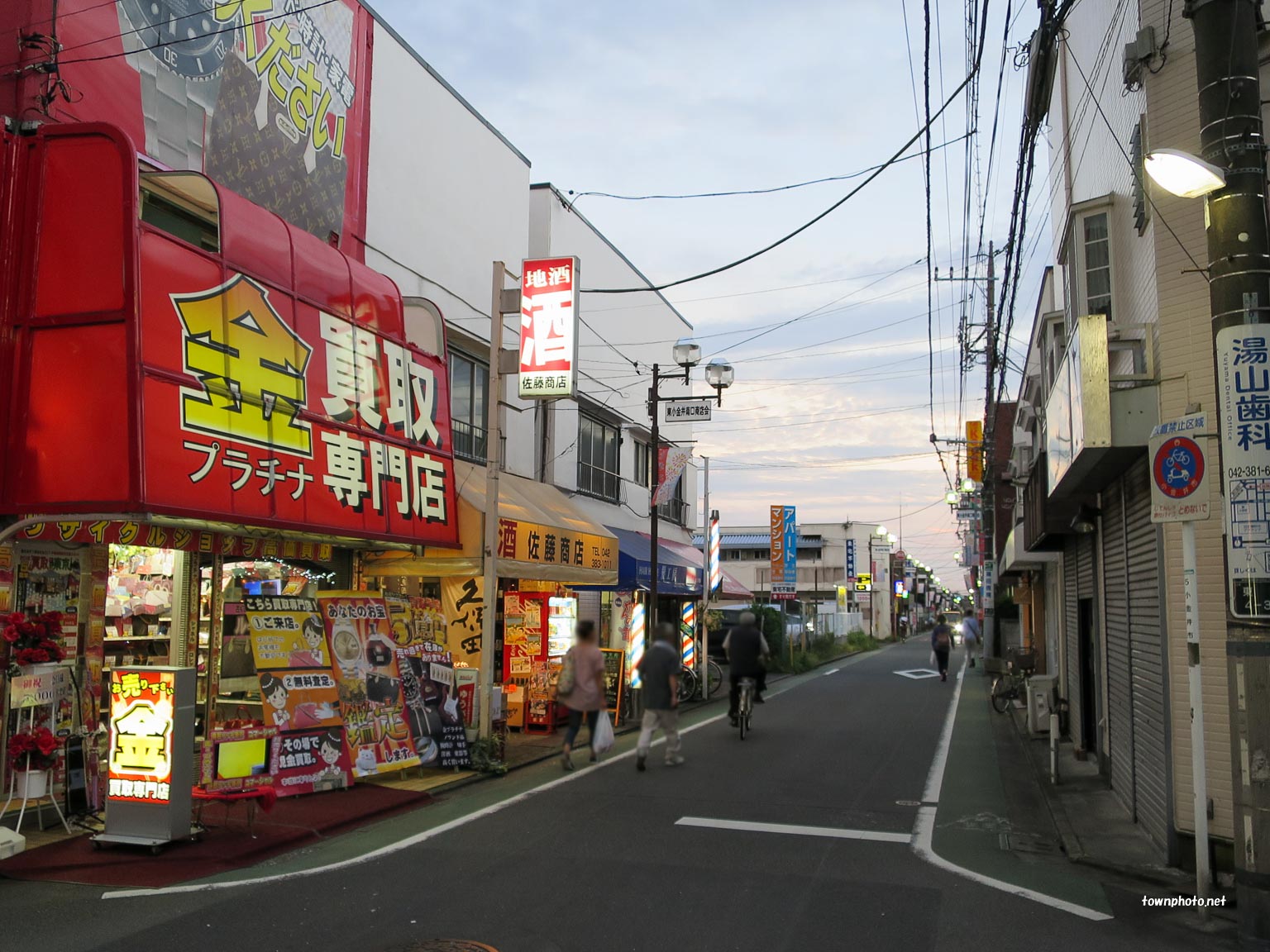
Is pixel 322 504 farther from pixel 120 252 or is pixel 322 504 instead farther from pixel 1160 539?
pixel 1160 539

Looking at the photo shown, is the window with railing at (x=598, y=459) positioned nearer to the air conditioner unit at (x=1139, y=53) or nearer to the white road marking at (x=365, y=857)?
the white road marking at (x=365, y=857)

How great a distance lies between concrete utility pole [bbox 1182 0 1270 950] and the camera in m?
5.93

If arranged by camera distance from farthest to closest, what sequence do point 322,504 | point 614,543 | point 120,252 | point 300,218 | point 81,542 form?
point 614,543
point 300,218
point 322,504
point 81,542
point 120,252

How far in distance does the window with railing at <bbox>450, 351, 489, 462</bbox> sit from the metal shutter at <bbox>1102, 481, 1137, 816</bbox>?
10545mm

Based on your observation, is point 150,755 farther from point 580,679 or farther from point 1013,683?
point 1013,683

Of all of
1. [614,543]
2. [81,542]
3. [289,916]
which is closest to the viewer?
[289,916]

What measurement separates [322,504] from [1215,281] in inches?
358

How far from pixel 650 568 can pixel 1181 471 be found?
14.7 m

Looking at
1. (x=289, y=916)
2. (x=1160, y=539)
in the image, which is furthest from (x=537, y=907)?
(x=1160, y=539)

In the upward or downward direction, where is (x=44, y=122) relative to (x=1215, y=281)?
upward

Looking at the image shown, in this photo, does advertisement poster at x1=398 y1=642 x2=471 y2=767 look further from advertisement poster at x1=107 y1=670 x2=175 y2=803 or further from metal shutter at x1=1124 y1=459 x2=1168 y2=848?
metal shutter at x1=1124 y1=459 x2=1168 y2=848

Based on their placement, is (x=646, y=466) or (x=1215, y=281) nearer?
(x=1215, y=281)

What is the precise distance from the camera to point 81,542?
31.3ft

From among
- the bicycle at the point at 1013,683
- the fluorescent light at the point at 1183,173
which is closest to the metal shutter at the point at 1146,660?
the fluorescent light at the point at 1183,173
